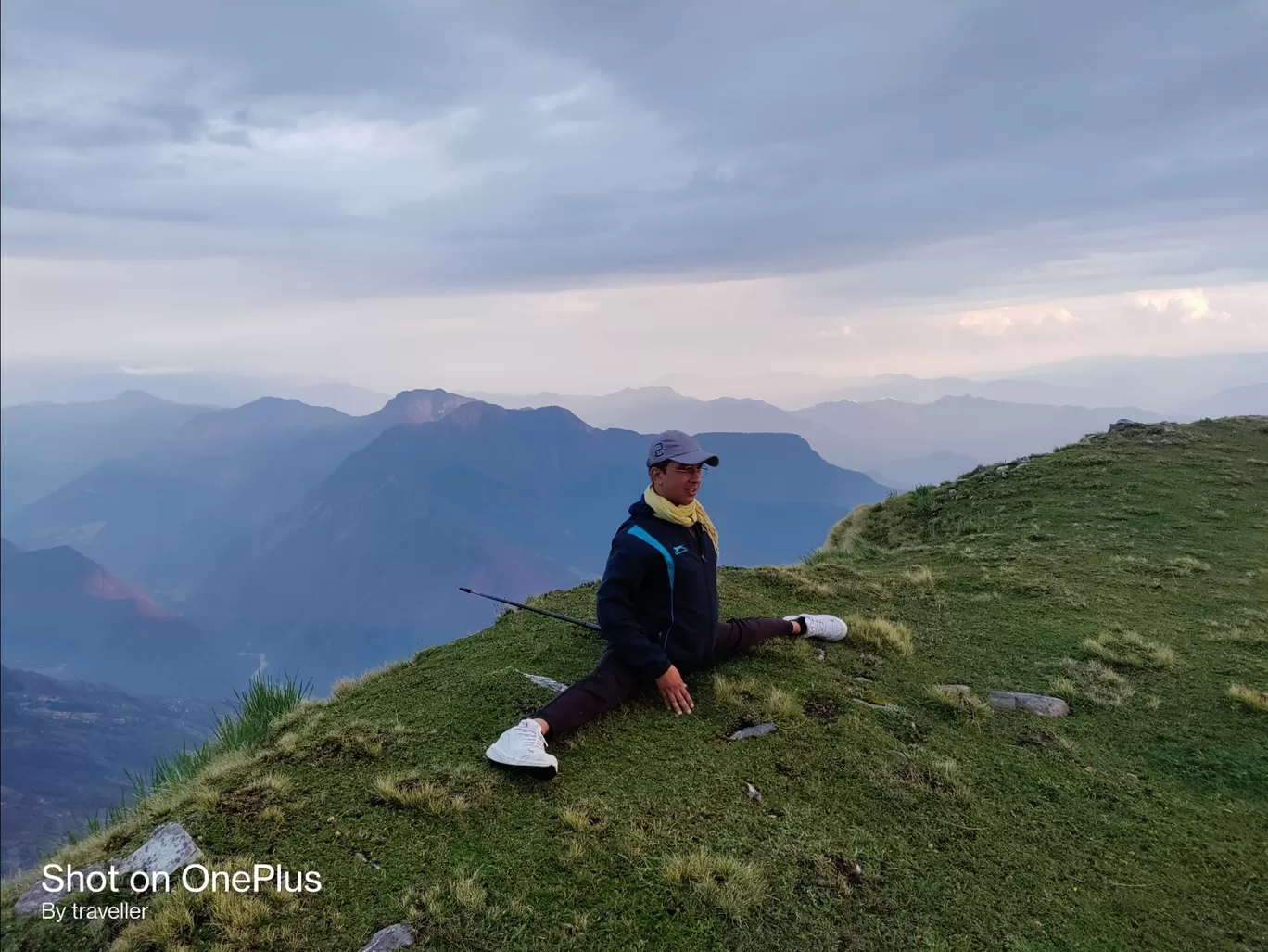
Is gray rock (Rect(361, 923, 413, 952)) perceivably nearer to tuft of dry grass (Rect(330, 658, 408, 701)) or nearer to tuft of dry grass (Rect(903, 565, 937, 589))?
tuft of dry grass (Rect(330, 658, 408, 701))

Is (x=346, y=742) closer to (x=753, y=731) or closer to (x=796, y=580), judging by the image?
(x=753, y=731)

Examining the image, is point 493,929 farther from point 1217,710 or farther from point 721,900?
point 1217,710

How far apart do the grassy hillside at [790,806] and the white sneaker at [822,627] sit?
32 cm

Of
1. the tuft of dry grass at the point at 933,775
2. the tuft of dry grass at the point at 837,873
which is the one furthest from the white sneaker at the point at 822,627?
the tuft of dry grass at the point at 837,873

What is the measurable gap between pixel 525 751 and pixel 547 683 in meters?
1.69

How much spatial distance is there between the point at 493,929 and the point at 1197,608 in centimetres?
1043

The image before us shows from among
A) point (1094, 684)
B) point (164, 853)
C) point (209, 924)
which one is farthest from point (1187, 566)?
point (164, 853)

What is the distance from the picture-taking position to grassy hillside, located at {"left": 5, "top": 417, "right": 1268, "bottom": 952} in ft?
12.4

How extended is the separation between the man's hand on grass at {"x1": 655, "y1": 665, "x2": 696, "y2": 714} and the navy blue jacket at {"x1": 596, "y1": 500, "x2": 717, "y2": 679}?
8 cm

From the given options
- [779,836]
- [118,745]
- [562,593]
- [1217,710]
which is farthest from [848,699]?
[118,745]

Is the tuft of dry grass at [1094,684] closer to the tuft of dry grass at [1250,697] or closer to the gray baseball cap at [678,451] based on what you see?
the tuft of dry grass at [1250,697]

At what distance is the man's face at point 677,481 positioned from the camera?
6078 mm

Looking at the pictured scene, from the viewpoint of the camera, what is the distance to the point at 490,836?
174 inches

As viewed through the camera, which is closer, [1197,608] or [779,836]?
[779,836]
